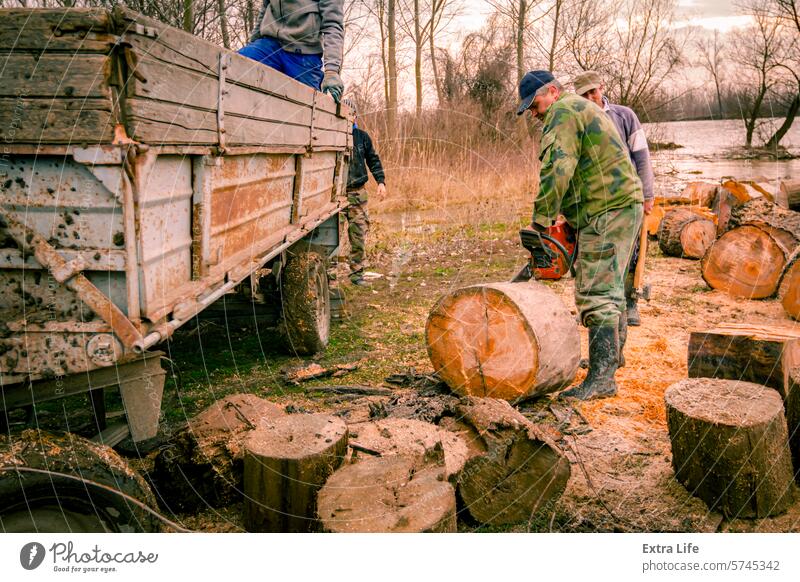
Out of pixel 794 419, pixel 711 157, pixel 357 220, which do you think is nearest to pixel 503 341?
pixel 794 419

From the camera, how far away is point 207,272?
9.32 feet

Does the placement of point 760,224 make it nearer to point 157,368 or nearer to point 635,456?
point 635,456

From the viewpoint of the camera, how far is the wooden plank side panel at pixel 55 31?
191 cm

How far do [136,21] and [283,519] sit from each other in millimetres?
1896

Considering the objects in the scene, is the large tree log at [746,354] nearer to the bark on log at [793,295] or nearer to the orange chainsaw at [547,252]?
the orange chainsaw at [547,252]

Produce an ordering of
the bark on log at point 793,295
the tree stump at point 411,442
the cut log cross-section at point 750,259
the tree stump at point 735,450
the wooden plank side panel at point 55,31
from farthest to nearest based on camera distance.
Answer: the cut log cross-section at point 750,259 → the bark on log at point 793,295 → the tree stump at point 735,450 → the tree stump at point 411,442 → the wooden plank side panel at point 55,31

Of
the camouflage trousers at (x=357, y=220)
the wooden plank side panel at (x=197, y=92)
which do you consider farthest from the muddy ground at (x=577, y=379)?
the wooden plank side panel at (x=197, y=92)

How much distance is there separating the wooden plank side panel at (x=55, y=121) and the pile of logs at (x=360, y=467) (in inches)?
52.7

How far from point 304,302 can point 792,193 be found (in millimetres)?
8336

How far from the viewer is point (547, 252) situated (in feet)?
14.0

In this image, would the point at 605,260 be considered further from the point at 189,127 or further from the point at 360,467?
the point at 189,127

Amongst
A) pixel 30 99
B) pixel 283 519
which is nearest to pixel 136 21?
pixel 30 99

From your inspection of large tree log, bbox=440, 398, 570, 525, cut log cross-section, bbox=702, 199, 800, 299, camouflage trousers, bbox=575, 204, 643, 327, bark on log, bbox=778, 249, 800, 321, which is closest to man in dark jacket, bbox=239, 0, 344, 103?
camouflage trousers, bbox=575, 204, 643, 327

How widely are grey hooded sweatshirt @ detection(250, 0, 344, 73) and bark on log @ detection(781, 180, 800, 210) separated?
26.6 feet
